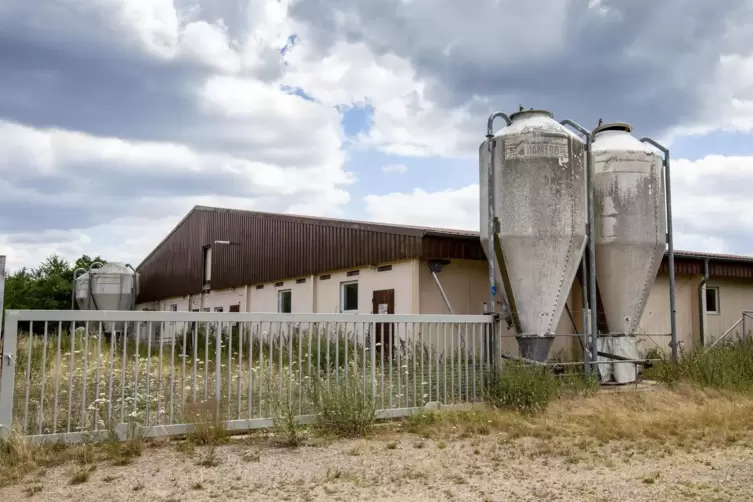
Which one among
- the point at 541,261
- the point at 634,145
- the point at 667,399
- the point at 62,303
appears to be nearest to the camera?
the point at 667,399

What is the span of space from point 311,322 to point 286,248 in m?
11.8

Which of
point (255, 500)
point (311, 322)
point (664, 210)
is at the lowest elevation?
point (255, 500)

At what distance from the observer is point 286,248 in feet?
67.4

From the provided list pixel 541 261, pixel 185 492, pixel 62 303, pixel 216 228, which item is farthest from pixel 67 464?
pixel 62 303

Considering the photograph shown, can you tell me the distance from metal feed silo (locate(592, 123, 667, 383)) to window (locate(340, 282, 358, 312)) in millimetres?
5971

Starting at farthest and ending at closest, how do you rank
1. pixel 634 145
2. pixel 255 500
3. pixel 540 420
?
pixel 634 145 < pixel 540 420 < pixel 255 500

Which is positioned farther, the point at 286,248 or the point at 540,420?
the point at 286,248

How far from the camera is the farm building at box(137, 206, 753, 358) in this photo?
47.3ft

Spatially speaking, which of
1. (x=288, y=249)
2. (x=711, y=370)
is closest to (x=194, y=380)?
(x=711, y=370)

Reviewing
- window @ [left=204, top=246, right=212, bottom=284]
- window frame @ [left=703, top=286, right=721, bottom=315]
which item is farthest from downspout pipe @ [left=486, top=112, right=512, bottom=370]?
window @ [left=204, top=246, right=212, bottom=284]

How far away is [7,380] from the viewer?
7176mm

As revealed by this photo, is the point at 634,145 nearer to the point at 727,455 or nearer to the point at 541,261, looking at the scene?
the point at 541,261

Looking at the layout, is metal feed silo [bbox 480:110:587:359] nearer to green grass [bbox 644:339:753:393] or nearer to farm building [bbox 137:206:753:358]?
farm building [bbox 137:206:753:358]

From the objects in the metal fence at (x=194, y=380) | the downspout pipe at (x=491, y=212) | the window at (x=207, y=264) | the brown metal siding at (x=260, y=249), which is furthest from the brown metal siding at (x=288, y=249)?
the metal fence at (x=194, y=380)
